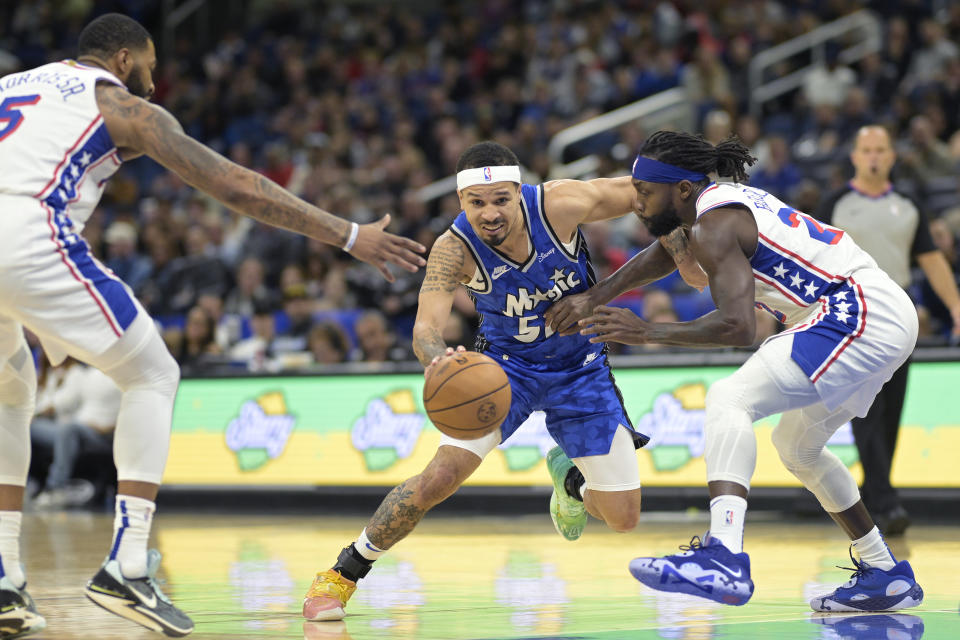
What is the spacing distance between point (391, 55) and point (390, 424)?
10222 mm

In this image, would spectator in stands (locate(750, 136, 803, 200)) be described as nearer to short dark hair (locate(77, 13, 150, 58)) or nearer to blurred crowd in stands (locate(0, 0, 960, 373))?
blurred crowd in stands (locate(0, 0, 960, 373))

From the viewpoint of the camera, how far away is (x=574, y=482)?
6.58 metres

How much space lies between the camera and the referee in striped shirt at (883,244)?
865 centimetres

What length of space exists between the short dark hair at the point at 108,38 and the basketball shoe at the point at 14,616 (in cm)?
195

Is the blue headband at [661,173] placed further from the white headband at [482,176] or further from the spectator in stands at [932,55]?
the spectator in stands at [932,55]

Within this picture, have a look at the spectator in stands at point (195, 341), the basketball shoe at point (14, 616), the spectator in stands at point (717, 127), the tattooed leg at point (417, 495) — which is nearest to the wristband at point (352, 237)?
the tattooed leg at point (417, 495)

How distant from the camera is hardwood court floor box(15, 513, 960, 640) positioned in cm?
495

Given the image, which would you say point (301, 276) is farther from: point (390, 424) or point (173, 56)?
point (173, 56)

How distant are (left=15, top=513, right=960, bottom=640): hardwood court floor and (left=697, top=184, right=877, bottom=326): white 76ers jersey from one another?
127 cm

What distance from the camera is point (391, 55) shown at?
20469mm

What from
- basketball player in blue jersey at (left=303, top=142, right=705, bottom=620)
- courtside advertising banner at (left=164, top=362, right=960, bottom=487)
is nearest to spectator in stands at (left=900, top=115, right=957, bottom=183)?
courtside advertising banner at (left=164, top=362, right=960, bottom=487)

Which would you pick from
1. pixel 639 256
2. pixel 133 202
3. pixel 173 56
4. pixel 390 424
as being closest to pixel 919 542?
pixel 639 256

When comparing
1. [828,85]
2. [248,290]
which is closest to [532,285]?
A: [248,290]

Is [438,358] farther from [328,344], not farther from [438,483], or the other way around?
[328,344]
